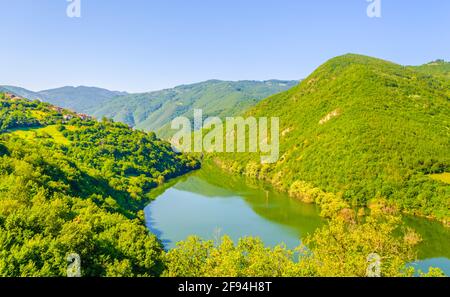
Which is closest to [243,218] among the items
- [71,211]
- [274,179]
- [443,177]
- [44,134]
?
[274,179]

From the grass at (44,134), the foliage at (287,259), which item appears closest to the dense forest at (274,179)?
the foliage at (287,259)

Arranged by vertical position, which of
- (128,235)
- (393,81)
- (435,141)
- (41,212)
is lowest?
(128,235)

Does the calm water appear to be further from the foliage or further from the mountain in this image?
the foliage

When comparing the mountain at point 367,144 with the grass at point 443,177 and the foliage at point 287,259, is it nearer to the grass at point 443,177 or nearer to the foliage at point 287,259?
the grass at point 443,177

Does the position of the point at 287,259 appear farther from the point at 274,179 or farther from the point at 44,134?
the point at 44,134
